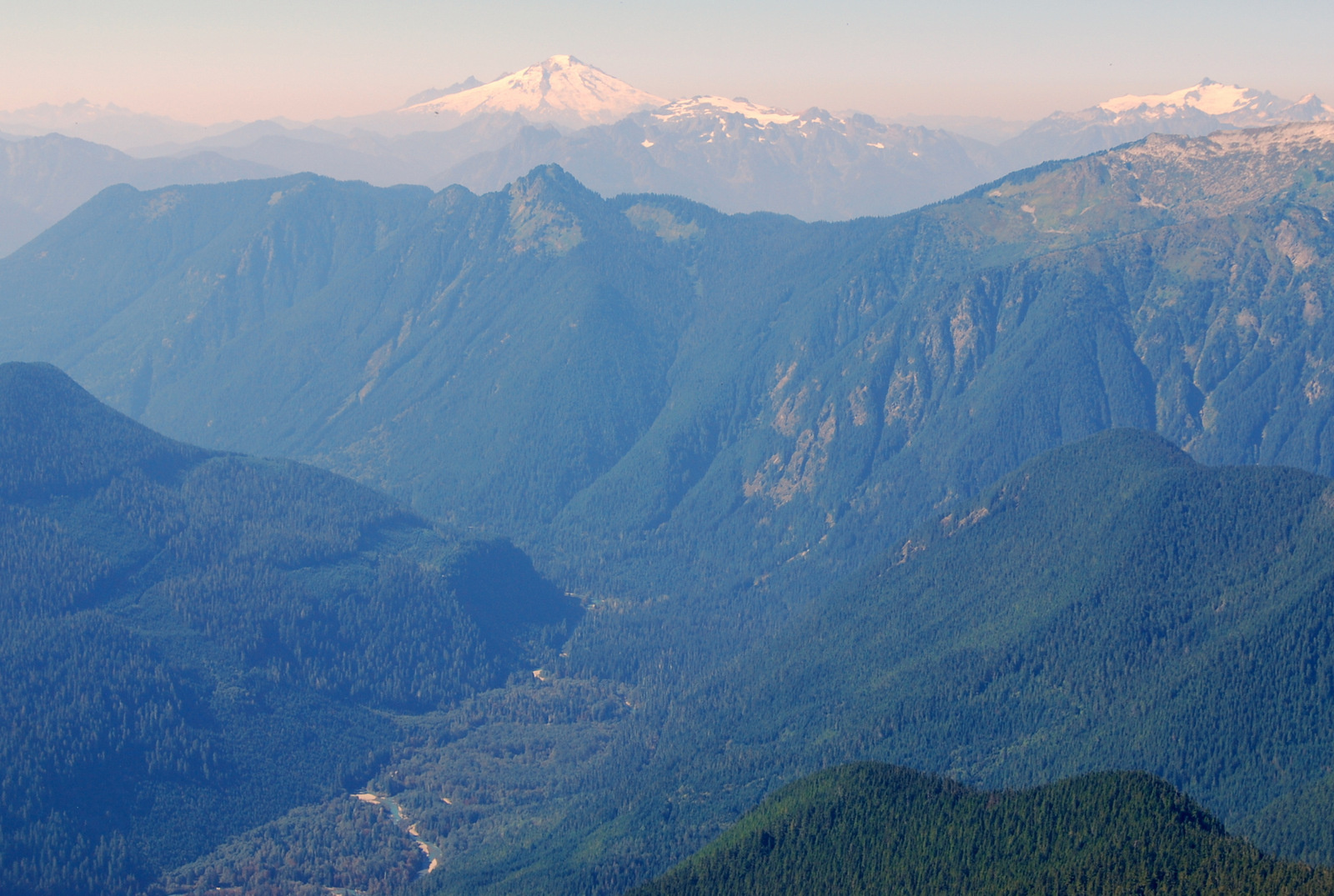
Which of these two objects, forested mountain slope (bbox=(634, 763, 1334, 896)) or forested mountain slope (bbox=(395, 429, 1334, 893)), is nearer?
forested mountain slope (bbox=(634, 763, 1334, 896))

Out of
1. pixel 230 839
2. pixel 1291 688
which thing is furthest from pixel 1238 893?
pixel 230 839

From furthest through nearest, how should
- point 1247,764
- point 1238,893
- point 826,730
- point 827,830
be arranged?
point 826,730
point 1247,764
point 827,830
point 1238,893

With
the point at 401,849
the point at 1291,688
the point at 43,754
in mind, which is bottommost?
the point at 401,849

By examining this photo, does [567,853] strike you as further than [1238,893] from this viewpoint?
Yes

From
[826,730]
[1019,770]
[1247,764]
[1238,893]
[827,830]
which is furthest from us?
[826,730]

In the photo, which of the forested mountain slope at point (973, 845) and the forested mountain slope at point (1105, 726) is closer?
the forested mountain slope at point (973, 845)

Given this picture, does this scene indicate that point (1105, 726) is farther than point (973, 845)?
Yes

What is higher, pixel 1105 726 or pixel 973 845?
pixel 973 845

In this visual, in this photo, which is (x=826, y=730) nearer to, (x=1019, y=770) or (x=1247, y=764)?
(x=1019, y=770)
